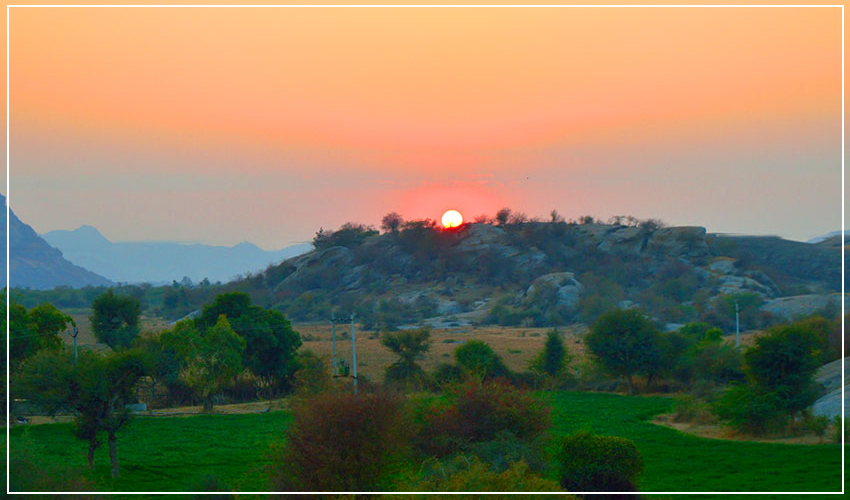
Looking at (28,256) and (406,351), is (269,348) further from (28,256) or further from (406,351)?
(28,256)

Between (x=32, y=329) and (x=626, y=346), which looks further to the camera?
(x=626, y=346)

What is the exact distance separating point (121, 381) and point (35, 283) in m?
14.0

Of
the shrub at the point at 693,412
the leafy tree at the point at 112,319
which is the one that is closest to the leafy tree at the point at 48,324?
the leafy tree at the point at 112,319

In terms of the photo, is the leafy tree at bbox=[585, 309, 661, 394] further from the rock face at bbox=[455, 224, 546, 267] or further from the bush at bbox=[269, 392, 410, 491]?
the rock face at bbox=[455, 224, 546, 267]

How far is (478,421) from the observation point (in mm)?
16516

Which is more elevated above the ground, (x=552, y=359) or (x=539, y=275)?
(x=539, y=275)

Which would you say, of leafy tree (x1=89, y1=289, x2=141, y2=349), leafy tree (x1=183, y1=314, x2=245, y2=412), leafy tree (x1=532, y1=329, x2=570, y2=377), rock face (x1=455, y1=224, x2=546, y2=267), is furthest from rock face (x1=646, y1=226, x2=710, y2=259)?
leafy tree (x1=183, y1=314, x2=245, y2=412)

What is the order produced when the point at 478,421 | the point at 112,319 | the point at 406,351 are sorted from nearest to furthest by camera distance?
the point at 478,421 < the point at 112,319 < the point at 406,351

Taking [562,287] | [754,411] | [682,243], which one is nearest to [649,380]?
[754,411]

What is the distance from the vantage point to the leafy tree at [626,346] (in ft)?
119

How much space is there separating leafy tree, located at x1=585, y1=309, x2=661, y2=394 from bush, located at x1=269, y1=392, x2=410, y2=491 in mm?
23508

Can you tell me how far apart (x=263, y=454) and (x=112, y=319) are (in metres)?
22.4

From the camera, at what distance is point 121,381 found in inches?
811

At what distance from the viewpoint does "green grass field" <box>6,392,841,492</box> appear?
17.0 m
